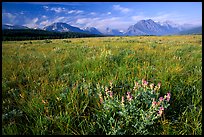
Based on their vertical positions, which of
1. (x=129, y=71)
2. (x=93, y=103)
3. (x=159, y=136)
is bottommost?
(x=159, y=136)

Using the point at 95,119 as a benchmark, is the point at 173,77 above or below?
above

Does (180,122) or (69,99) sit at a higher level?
(69,99)

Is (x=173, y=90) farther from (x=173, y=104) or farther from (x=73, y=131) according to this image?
(x=73, y=131)

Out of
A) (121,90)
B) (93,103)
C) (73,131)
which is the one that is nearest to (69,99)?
(93,103)

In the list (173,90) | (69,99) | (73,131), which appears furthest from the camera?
(173,90)

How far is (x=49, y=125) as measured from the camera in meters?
2.57

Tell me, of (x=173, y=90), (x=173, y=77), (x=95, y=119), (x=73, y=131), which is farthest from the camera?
(x=173, y=77)

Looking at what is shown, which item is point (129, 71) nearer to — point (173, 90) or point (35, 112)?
point (173, 90)

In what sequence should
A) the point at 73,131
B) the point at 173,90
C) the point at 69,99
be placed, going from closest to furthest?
the point at 73,131 < the point at 69,99 < the point at 173,90

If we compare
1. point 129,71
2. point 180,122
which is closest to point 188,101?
point 180,122

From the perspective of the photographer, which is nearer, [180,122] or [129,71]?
[180,122]

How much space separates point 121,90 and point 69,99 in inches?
38.1

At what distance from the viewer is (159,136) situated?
2.35m

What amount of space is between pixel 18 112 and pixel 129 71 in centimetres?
227
